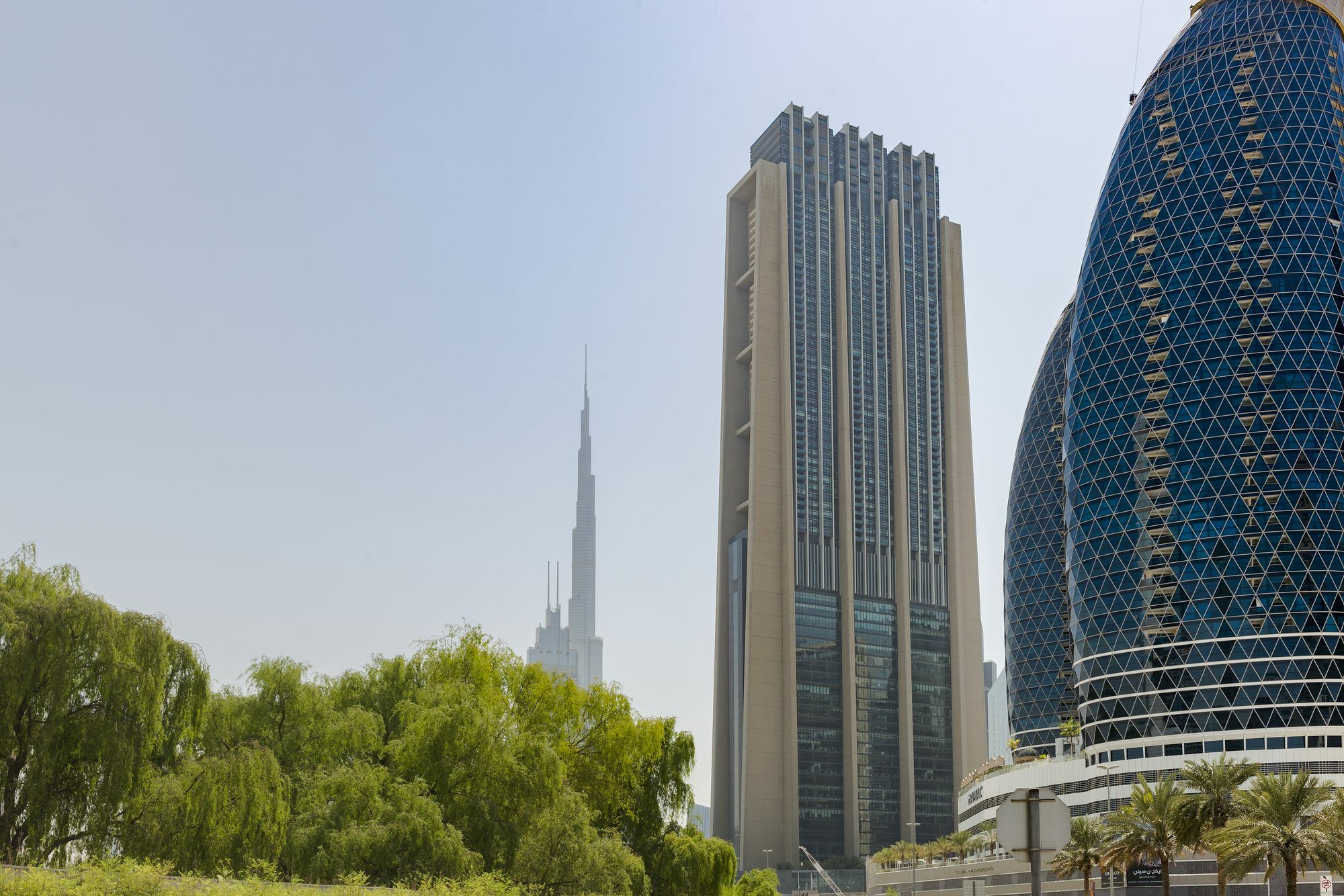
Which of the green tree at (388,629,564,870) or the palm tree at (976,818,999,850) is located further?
the palm tree at (976,818,999,850)

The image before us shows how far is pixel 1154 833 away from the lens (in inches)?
2323

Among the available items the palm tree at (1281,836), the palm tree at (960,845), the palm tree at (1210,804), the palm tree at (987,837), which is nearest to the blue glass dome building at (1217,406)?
the palm tree at (987,837)

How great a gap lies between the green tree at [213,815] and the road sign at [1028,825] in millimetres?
20688

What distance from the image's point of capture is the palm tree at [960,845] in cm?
9975

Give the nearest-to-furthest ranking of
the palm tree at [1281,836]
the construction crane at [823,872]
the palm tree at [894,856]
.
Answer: the palm tree at [1281,836], the palm tree at [894,856], the construction crane at [823,872]

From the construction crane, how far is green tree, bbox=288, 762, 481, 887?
111487 millimetres

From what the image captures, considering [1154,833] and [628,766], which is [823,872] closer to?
[1154,833]

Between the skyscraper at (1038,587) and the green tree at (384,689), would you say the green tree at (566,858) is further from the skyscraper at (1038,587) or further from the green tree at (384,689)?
the skyscraper at (1038,587)

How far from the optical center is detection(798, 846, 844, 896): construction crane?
140 metres

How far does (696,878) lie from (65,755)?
78.5ft

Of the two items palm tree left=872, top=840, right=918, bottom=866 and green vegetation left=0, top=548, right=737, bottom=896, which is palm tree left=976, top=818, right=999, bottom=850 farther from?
green vegetation left=0, top=548, right=737, bottom=896

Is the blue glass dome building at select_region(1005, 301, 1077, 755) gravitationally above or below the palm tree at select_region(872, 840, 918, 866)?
above

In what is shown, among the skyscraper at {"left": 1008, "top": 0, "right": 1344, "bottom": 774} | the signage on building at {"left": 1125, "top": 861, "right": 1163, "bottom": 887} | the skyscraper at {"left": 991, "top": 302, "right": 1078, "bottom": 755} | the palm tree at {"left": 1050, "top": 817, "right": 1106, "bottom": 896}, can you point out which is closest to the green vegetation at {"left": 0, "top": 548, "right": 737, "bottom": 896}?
the palm tree at {"left": 1050, "top": 817, "right": 1106, "bottom": 896}

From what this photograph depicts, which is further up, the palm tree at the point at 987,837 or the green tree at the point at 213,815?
the green tree at the point at 213,815
